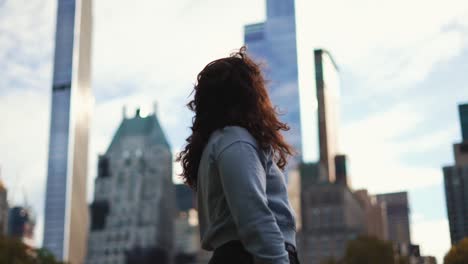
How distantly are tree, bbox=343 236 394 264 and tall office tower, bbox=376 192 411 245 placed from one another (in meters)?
52.0

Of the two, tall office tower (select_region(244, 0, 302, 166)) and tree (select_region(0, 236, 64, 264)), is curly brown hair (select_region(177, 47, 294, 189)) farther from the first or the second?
tall office tower (select_region(244, 0, 302, 166))

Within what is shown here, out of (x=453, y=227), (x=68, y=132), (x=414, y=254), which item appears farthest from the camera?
(x=68, y=132)

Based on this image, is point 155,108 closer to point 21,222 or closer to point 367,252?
point 21,222


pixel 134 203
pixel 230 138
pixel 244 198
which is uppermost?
pixel 134 203

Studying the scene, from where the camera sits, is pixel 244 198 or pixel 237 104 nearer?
pixel 244 198

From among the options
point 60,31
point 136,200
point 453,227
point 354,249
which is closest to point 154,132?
point 136,200

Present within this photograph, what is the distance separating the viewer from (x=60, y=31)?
3273 inches

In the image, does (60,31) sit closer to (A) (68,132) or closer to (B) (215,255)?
(A) (68,132)

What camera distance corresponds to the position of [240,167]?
1.66 meters

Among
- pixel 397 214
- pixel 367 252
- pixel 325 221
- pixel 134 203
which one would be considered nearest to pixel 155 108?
pixel 134 203

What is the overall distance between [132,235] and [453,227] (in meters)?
72.8

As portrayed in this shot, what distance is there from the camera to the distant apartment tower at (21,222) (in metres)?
94.1

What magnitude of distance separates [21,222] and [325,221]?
4360cm

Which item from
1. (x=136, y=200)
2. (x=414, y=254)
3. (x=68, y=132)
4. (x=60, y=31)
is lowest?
(x=414, y=254)
